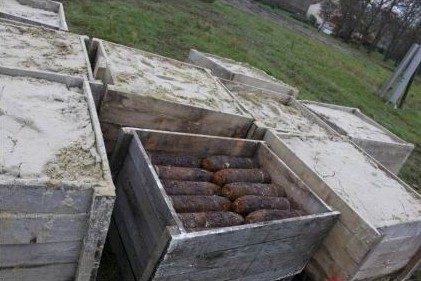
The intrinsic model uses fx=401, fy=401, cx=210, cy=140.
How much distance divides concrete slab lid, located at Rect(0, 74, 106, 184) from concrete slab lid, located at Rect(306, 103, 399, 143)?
464cm

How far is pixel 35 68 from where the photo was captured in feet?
14.5

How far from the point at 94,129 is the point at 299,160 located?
93.3 inches

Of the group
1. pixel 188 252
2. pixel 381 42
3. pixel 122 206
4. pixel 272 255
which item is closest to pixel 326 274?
pixel 272 255

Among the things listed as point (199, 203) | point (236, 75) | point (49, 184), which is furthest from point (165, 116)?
point (236, 75)

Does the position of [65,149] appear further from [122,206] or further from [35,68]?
[35,68]

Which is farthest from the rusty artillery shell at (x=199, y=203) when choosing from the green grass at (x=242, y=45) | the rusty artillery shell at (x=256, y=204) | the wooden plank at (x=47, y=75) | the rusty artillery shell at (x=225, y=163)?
the green grass at (x=242, y=45)

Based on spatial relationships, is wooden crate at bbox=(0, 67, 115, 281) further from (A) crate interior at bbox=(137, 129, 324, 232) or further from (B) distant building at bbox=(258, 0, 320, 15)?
(B) distant building at bbox=(258, 0, 320, 15)

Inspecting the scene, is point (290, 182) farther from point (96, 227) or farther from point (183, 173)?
point (96, 227)

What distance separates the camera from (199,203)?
3875 millimetres

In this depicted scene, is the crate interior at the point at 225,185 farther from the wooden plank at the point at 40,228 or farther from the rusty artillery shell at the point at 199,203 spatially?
the wooden plank at the point at 40,228

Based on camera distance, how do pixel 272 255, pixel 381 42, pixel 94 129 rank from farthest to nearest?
1. pixel 381 42
2. pixel 272 255
3. pixel 94 129

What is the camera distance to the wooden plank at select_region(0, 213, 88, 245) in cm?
260

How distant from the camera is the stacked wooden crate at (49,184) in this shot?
8.66ft

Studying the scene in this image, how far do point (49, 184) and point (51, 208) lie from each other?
6.8 inches
